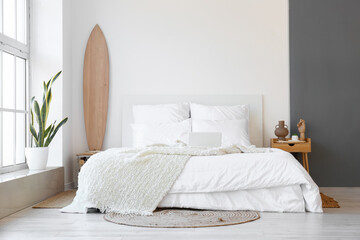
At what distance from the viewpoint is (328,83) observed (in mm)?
5348

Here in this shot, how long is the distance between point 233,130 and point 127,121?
1406 mm

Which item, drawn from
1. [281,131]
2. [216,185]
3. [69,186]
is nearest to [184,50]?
[281,131]

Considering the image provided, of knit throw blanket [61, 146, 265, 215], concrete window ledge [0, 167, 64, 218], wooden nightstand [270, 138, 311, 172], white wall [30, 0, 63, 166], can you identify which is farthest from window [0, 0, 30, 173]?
wooden nightstand [270, 138, 311, 172]

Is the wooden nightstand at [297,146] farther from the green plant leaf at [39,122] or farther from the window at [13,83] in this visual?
the window at [13,83]

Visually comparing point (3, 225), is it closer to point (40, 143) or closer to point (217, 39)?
point (40, 143)

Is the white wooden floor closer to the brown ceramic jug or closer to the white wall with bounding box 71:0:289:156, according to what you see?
the brown ceramic jug

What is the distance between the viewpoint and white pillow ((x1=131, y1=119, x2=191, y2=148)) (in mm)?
4867

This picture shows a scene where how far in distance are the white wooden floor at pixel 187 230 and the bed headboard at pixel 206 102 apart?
75.7 inches

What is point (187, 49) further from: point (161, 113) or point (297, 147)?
point (297, 147)

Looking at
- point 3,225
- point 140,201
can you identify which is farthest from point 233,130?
point 3,225

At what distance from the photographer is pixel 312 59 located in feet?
17.7

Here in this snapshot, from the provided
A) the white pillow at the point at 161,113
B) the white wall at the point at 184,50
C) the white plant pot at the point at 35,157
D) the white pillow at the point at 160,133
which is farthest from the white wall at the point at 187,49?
the white plant pot at the point at 35,157

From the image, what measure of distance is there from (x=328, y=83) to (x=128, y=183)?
9.97 ft

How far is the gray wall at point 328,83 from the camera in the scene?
5301 millimetres
